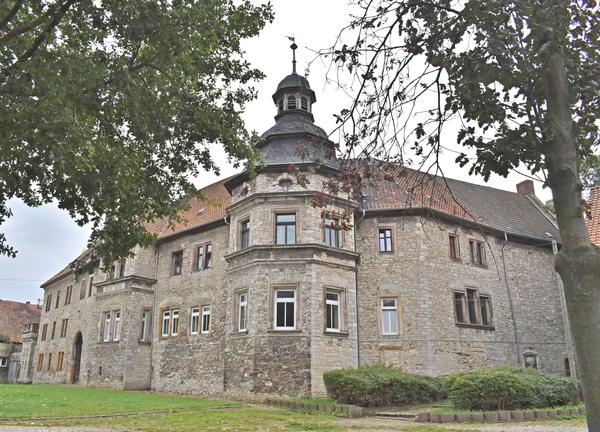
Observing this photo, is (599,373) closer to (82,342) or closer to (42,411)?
(42,411)

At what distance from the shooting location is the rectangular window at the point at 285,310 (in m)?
19.8

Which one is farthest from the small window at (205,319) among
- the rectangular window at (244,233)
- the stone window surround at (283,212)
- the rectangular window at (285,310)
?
the stone window surround at (283,212)

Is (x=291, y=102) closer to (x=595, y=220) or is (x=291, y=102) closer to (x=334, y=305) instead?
(x=334, y=305)

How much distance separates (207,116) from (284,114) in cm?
1477

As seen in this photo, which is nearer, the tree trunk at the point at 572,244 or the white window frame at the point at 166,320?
the tree trunk at the point at 572,244

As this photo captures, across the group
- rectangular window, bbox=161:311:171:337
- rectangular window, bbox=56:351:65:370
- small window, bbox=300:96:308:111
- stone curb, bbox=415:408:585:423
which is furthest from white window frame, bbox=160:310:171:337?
stone curb, bbox=415:408:585:423

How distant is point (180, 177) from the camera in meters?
11.3

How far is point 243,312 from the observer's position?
21047 mm

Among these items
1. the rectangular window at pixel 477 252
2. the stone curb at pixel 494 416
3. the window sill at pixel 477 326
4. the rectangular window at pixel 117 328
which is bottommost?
the stone curb at pixel 494 416

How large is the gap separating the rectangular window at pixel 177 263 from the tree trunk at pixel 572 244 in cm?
2475

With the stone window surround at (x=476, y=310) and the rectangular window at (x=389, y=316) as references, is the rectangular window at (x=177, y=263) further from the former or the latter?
the stone window surround at (x=476, y=310)

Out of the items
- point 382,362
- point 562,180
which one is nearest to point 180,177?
point 562,180

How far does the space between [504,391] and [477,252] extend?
11.6 metres

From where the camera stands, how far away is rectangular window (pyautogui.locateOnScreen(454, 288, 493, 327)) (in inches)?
888
